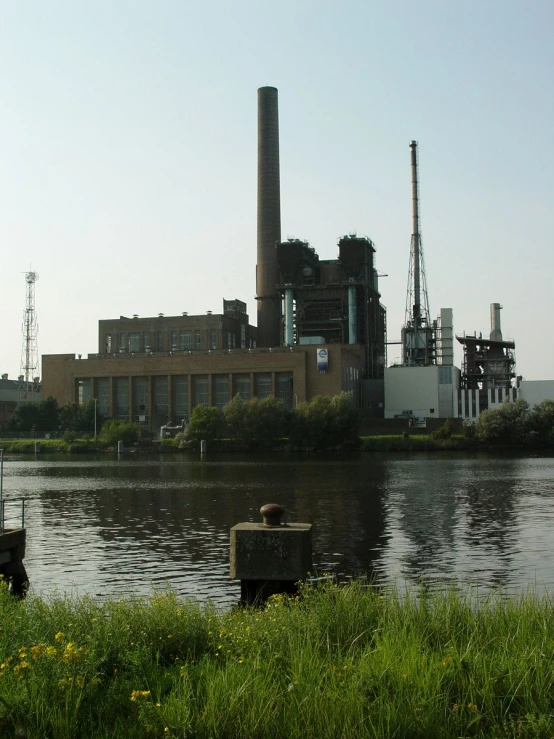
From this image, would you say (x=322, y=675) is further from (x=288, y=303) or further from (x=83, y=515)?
(x=288, y=303)

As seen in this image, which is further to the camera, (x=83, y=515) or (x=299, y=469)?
(x=299, y=469)

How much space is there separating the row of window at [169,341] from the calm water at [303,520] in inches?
2802

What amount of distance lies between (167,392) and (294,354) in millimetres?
22088

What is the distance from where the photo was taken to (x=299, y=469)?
66938mm

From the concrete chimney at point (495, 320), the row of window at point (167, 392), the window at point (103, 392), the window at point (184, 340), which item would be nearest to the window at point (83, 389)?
the row of window at point (167, 392)

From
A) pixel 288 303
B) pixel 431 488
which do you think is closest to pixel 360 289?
pixel 288 303

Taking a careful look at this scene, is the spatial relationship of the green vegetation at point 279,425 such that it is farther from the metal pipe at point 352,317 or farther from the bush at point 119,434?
the metal pipe at point 352,317

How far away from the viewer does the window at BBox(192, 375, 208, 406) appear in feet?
423

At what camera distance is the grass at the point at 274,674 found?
7.42 meters

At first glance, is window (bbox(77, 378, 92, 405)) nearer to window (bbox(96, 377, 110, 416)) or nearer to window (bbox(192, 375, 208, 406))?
window (bbox(96, 377, 110, 416))

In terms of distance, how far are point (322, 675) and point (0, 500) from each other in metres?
13.8

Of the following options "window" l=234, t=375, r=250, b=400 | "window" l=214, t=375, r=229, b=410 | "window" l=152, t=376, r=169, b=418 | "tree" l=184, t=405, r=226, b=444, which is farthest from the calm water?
"window" l=152, t=376, r=169, b=418

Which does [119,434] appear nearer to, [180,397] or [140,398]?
[180,397]

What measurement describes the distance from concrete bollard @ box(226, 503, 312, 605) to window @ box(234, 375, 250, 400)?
109986 millimetres
